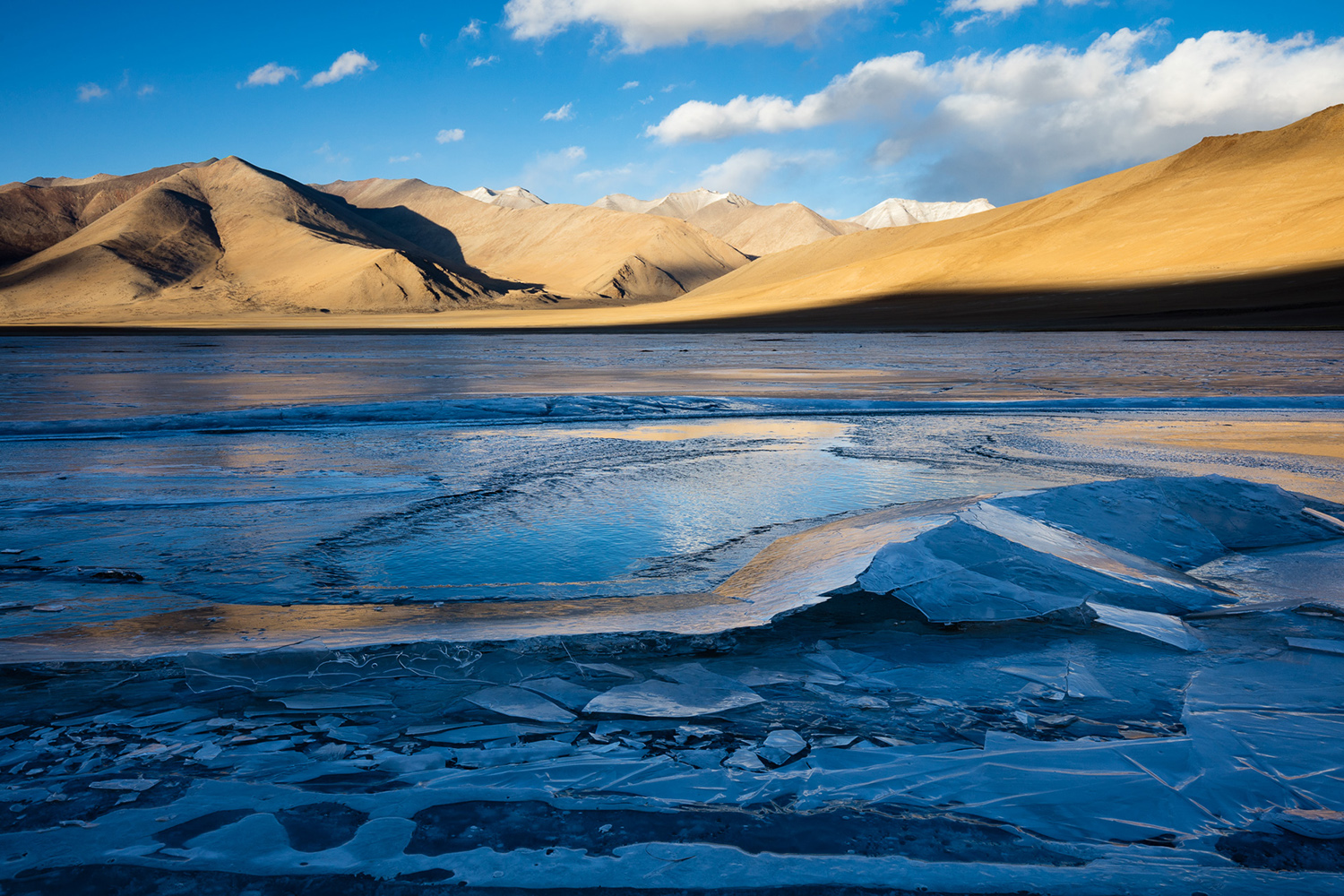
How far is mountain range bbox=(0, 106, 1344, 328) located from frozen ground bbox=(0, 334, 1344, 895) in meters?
41.6

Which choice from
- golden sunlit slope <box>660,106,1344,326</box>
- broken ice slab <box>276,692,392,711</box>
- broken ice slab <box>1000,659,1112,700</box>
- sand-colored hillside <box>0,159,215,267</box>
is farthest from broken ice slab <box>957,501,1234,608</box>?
sand-colored hillside <box>0,159,215,267</box>

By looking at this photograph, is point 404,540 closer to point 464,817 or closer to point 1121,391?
point 464,817

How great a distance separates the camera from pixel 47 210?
11506 cm

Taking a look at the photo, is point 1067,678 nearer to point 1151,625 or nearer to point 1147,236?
point 1151,625

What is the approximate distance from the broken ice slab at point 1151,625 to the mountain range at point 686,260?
4209cm

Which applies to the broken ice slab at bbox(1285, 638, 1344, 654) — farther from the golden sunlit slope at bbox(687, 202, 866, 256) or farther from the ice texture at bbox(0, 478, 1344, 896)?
the golden sunlit slope at bbox(687, 202, 866, 256)

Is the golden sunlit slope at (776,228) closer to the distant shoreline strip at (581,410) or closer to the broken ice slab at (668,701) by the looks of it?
the distant shoreline strip at (581,410)

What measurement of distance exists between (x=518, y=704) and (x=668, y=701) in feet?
1.22

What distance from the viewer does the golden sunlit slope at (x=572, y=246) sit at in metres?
116

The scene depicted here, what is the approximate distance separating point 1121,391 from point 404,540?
384 inches

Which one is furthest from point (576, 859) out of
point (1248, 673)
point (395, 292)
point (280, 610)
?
point (395, 292)

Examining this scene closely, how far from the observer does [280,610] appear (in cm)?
281

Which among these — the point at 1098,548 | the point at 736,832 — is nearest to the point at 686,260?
the point at 1098,548

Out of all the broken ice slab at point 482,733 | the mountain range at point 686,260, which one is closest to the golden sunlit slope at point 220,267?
the mountain range at point 686,260
